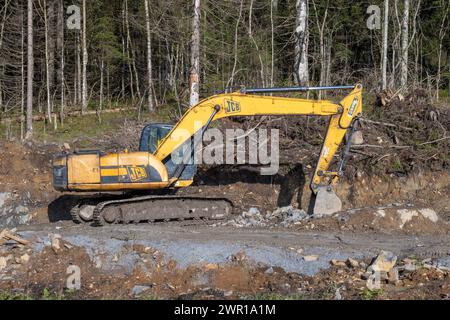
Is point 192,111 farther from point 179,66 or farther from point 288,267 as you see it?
point 179,66

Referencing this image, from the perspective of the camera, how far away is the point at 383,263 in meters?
8.73

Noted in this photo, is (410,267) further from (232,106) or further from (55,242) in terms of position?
(55,242)

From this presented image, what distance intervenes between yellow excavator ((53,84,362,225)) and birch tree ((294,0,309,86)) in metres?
7.60

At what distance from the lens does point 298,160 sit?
1534 cm

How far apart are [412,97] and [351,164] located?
3.86 meters

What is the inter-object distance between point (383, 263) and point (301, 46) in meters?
12.7

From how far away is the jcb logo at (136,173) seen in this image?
39.8ft

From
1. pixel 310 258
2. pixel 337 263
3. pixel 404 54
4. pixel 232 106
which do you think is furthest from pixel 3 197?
pixel 404 54

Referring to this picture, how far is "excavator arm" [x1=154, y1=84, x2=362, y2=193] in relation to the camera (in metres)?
12.4

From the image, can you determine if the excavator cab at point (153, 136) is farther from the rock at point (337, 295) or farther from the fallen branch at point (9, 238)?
the rock at point (337, 295)

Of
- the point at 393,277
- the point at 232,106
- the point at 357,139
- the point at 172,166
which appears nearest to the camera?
the point at 393,277

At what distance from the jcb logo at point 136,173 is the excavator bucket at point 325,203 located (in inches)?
145

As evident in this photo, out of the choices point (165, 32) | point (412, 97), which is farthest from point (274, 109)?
point (165, 32)

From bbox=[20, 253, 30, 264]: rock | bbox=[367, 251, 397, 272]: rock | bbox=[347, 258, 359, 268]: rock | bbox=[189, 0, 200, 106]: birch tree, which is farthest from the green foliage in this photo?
bbox=[189, 0, 200, 106]: birch tree
